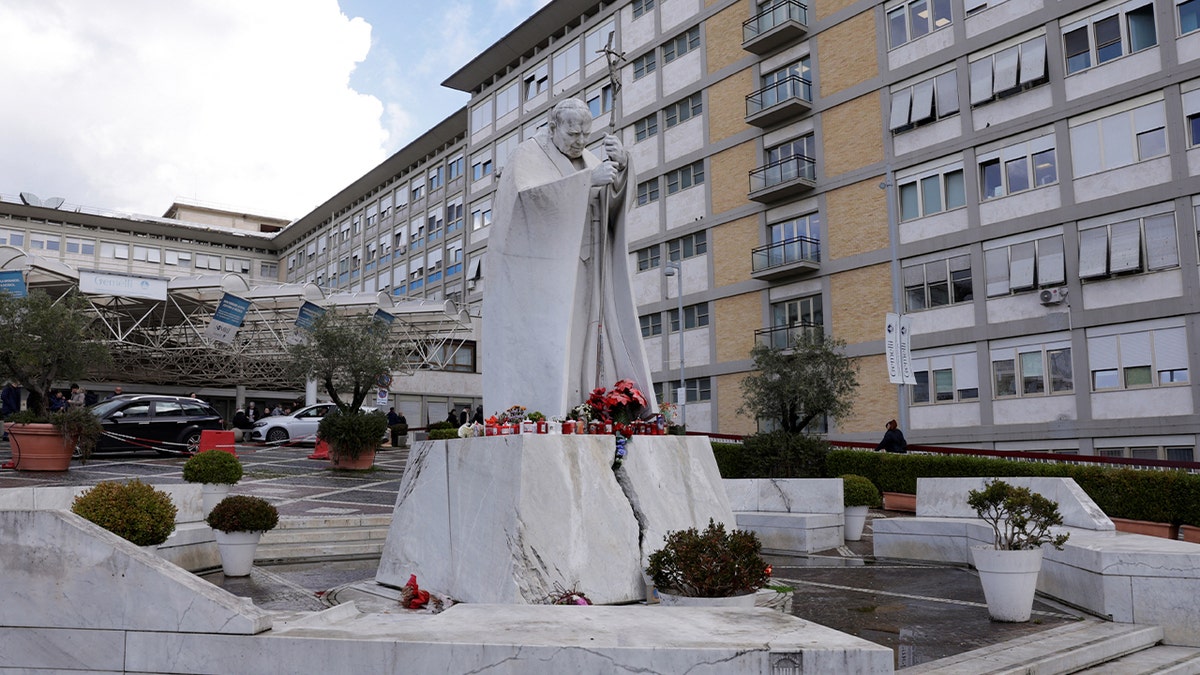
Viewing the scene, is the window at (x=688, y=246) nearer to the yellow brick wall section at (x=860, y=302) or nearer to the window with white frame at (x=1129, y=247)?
the yellow brick wall section at (x=860, y=302)

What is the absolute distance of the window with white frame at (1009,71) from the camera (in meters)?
25.4

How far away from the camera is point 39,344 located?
65.5ft

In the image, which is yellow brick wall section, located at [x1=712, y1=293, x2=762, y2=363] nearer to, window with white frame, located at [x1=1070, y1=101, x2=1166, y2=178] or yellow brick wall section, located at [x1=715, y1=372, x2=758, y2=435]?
yellow brick wall section, located at [x1=715, y1=372, x2=758, y2=435]

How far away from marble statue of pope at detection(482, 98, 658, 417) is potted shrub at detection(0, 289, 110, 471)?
573 inches

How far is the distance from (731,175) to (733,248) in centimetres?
285

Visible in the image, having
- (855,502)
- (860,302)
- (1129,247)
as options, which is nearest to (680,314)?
(860,302)

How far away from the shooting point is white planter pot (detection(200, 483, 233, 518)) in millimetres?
11414

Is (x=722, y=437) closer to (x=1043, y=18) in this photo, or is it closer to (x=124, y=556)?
(x=1043, y=18)

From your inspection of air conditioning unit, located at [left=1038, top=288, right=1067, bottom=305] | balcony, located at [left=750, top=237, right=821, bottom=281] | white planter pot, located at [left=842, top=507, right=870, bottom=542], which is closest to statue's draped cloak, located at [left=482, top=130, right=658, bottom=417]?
white planter pot, located at [left=842, top=507, right=870, bottom=542]

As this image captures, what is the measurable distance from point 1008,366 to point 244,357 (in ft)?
112

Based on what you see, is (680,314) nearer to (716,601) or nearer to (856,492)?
(856,492)

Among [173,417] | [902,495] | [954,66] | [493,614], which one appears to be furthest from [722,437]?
[493,614]

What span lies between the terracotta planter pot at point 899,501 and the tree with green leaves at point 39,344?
17.9 metres

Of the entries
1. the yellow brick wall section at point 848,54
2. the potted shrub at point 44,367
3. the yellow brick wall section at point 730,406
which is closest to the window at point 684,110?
the yellow brick wall section at point 848,54
